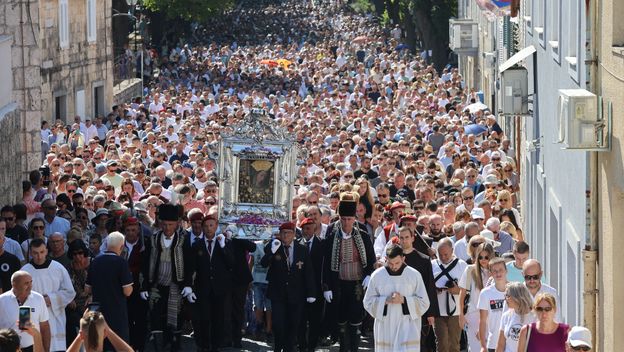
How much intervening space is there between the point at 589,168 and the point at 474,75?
39346 millimetres

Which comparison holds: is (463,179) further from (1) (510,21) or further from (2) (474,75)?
(2) (474,75)

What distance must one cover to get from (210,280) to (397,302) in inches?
139

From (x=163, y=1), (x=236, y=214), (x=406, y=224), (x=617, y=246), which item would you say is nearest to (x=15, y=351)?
(x=617, y=246)

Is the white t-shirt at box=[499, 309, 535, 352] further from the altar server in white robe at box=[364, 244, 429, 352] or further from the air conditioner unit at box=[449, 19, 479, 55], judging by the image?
the air conditioner unit at box=[449, 19, 479, 55]

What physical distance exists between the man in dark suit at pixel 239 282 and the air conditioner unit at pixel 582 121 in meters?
5.19

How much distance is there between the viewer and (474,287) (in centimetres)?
1495

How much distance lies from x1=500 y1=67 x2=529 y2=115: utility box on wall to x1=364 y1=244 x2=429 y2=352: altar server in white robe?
6.28 meters

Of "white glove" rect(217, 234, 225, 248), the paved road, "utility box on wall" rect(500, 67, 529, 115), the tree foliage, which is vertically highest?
the tree foliage

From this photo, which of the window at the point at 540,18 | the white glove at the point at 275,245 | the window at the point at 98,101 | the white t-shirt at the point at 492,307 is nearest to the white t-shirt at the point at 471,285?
the white t-shirt at the point at 492,307

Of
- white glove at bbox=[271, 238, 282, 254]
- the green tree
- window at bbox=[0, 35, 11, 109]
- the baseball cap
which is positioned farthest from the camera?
the green tree

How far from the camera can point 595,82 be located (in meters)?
13.8

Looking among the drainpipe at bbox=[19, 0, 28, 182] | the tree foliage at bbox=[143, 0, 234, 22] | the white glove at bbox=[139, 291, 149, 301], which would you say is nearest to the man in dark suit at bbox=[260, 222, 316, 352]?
the white glove at bbox=[139, 291, 149, 301]

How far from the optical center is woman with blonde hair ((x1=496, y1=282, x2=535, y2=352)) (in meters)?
12.6

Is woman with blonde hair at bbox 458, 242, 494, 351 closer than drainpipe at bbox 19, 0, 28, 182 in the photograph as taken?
Yes
